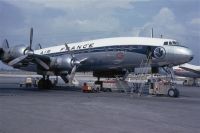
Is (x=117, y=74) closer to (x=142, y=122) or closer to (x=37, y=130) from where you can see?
(x=142, y=122)

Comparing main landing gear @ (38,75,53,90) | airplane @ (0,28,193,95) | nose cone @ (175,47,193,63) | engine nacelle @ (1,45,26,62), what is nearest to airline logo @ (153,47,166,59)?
airplane @ (0,28,193,95)

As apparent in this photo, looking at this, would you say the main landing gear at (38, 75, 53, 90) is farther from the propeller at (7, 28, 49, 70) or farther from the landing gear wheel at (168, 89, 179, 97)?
the landing gear wheel at (168, 89, 179, 97)

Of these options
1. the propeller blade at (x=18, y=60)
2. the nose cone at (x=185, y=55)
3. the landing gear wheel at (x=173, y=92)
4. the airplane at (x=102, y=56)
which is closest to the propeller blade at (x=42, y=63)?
the airplane at (x=102, y=56)

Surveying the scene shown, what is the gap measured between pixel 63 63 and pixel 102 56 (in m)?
3.38

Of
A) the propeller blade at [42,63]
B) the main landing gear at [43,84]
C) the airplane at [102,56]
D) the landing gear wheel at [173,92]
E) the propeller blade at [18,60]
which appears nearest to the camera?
the landing gear wheel at [173,92]

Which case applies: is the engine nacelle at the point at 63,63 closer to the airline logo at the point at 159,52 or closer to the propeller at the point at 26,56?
the propeller at the point at 26,56

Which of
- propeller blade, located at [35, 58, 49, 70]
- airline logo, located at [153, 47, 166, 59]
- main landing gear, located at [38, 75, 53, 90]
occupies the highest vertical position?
airline logo, located at [153, 47, 166, 59]

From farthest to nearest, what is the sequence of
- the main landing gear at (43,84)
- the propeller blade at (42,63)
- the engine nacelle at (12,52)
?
the main landing gear at (43,84) < the engine nacelle at (12,52) < the propeller blade at (42,63)

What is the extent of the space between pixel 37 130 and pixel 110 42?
1875 centimetres

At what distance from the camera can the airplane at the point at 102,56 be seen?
24.2m

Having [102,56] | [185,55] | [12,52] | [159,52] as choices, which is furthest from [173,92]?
[12,52]

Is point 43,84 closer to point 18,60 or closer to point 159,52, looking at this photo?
point 18,60

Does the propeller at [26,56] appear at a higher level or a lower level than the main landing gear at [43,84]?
higher

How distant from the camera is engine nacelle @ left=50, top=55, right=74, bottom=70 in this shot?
1065 inches
